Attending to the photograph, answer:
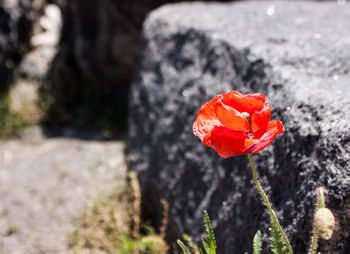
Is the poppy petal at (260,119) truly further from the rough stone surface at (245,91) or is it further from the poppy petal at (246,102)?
the rough stone surface at (245,91)

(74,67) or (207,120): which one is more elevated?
(207,120)

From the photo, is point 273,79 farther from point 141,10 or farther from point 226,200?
point 141,10

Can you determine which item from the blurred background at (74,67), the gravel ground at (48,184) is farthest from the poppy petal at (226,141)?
the blurred background at (74,67)

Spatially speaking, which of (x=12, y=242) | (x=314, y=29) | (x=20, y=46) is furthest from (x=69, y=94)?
(x=314, y=29)

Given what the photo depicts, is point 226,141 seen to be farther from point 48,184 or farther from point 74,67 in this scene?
point 74,67

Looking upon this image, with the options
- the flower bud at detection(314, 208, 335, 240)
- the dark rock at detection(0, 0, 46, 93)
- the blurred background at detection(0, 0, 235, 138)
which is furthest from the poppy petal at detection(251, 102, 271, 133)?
the dark rock at detection(0, 0, 46, 93)

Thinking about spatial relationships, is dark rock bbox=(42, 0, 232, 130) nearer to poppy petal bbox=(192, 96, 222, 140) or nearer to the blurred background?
the blurred background

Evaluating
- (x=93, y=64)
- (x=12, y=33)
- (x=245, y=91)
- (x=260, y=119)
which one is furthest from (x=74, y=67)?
(x=260, y=119)
